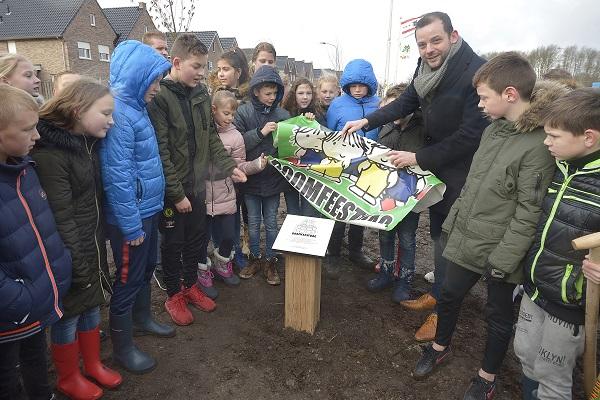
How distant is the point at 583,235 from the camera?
75.6 inches

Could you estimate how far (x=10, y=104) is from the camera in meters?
1.80

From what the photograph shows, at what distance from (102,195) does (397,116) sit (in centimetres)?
257

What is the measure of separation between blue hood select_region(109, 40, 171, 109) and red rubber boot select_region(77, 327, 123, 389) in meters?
1.56

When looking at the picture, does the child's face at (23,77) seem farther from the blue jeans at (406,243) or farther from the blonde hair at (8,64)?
the blue jeans at (406,243)

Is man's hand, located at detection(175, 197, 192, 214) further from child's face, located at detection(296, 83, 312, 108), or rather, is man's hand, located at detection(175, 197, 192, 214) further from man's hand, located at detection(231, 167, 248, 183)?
child's face, located at detection(296, 83, 312, 108)

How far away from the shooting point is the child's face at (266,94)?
386 centimetres

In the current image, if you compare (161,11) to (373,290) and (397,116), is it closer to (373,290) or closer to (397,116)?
(397,116)

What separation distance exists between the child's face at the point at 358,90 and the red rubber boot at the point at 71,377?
3.22 m

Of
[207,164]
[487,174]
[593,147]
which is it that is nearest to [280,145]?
[207,164]

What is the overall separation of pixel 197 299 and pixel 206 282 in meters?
0.31

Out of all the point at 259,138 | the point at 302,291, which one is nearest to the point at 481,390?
the point at 302,291

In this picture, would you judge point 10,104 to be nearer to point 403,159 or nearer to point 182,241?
point 182,241

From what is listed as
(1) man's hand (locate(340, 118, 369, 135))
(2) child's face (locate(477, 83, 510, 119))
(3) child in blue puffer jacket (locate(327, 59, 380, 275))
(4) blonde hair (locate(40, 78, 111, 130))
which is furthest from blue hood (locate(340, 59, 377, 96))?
(4) blonde hair (locate(40, 78, 111, 130))

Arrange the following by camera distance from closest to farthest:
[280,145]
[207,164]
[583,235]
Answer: [583,235], [207,164], [280,145]
